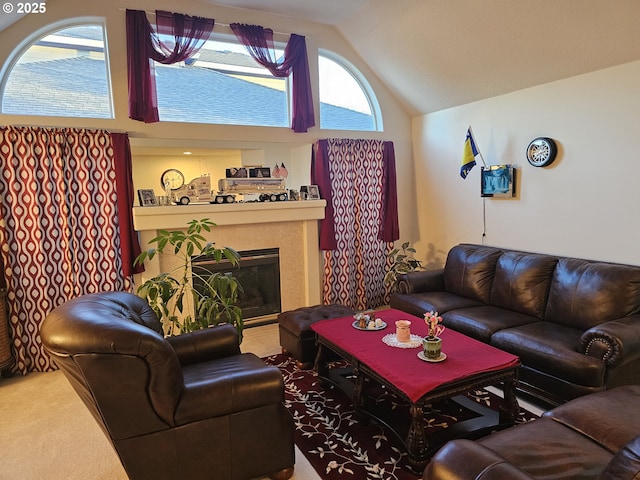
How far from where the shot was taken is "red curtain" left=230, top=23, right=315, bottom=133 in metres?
4.27

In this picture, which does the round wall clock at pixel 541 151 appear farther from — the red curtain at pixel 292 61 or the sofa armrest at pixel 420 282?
the red curtain at pixel 292 61

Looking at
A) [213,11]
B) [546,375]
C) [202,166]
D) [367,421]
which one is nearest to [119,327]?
[367,421]

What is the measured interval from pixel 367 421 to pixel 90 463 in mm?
1638

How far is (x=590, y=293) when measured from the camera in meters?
3.09

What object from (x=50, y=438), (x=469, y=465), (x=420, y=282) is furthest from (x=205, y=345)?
(x=420, y=282)

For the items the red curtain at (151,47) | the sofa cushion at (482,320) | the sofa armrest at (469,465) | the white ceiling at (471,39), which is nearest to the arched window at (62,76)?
the red curtain at (151,47)

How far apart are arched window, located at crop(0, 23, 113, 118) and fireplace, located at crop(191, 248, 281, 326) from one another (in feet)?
6.53

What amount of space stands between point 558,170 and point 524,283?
3.53ft

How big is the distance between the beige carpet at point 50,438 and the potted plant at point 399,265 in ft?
9.51

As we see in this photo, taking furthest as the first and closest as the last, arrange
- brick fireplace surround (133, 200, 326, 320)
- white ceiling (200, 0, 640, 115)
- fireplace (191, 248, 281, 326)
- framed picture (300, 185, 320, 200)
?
framed picture (300, 185, 320, 200) < fireplace (191, 248, 281, 326) < brick fireplace surround (133, 200, 326, 320) < white ceiling (200, 0, 640, 115)

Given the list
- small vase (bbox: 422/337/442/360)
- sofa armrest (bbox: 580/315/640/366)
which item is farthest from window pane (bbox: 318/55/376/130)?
sofa armrest (bbox: 580/315/640/366)

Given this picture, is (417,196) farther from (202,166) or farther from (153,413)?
(153,413)

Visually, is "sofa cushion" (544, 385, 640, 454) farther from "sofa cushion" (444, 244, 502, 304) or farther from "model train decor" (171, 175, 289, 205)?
"model train decor" (171, 175, 289, 205)

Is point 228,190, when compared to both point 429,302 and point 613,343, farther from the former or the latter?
point 613,343
